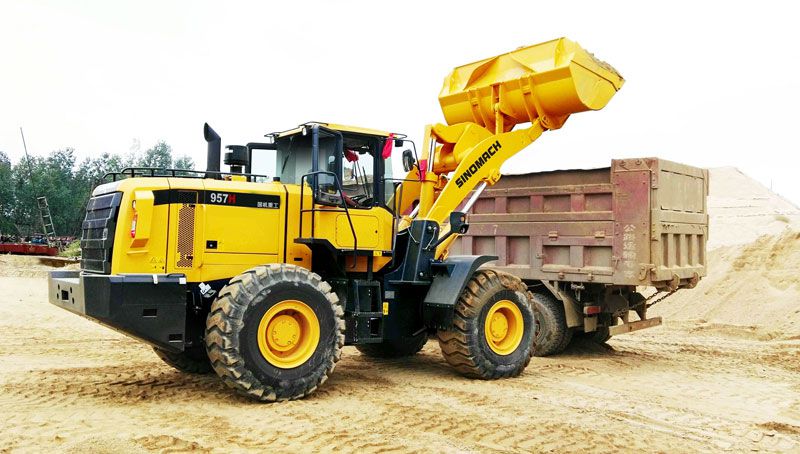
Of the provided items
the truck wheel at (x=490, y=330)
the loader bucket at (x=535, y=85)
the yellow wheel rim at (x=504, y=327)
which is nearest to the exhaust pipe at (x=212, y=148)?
the truck wheel at (x=490, y=330)

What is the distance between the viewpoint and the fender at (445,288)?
7844 millimetres

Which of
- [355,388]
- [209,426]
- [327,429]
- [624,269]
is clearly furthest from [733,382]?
[209,426]

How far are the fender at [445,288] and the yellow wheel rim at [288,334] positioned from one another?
1615 millimetres

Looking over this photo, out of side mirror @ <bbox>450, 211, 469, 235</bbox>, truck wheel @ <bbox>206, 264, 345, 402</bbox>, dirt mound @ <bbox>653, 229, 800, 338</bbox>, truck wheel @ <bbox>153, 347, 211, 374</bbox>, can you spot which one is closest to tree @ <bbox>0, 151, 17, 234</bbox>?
dirt mound @ <bbox>653, 229, 800, 338</bbox>

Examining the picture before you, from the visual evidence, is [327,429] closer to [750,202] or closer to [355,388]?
[355,388]

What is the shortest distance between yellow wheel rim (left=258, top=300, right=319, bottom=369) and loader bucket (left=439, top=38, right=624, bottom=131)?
3604mm

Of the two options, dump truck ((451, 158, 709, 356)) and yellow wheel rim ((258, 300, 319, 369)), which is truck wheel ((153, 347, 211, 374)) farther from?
dump truck ((451, 158, 709, 356))

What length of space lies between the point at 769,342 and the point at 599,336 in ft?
11.9

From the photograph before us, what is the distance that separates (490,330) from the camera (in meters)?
8.12

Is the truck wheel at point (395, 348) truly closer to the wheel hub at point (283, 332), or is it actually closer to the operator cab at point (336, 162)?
the operator cab at point (336, 162)

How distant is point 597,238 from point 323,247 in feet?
12.6

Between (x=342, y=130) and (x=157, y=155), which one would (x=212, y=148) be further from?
(x=157, y=155)

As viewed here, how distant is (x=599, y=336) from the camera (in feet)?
34.4

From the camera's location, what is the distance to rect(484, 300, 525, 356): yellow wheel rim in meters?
8.11
